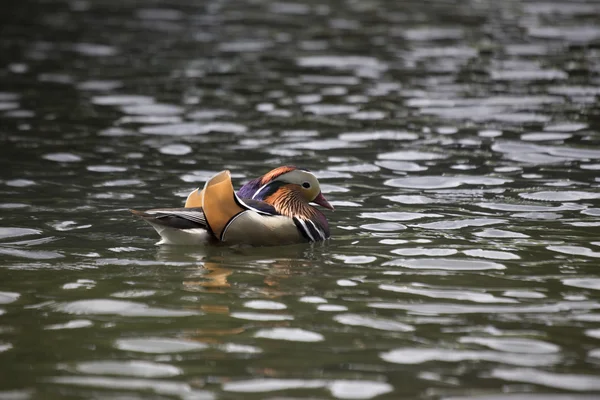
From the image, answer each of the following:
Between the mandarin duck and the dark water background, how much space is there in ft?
0.45

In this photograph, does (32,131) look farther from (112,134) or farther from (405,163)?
(405,163)

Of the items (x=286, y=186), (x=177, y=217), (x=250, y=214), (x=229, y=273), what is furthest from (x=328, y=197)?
(x=229, y=273)

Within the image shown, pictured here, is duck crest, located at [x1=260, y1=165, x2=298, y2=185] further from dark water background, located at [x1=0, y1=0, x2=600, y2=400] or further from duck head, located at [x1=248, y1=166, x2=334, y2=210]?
dark water background, located at [x1=0, y1=0, x2=600, y2=400]

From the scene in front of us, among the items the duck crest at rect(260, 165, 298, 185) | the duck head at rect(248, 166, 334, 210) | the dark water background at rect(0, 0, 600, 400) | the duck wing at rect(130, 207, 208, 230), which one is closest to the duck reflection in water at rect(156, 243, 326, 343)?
the dark water background at rect(0, 0, 600, 400)

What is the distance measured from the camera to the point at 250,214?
7570mm

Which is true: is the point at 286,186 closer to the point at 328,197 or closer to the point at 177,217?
the point at 177,217

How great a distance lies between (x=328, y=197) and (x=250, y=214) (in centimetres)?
212

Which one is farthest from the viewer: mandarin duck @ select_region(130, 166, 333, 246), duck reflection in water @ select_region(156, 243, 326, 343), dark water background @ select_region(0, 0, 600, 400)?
mandarin duck @ select_region(130, 166, 333, 246)

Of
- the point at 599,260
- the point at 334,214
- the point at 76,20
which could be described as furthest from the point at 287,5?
the point at 599,260

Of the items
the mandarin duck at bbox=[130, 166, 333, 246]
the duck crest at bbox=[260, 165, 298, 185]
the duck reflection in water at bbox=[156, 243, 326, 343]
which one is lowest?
the duck reflection in water at bbox=[156, 243, 326, 343]

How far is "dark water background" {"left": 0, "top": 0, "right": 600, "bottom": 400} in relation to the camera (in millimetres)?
5258

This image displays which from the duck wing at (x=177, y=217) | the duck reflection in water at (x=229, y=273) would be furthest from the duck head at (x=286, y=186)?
the duck wing at (x=177, y=217)

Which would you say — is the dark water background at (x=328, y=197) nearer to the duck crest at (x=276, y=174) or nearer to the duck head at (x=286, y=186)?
the duck head at (x=286, y=186)

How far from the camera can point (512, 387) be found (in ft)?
16.1
